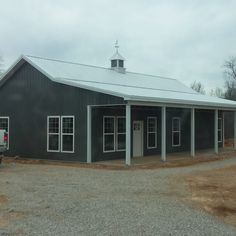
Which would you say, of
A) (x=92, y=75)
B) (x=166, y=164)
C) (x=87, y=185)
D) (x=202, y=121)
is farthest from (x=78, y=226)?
(x=202, y=121)

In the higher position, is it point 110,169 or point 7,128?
point 7,128

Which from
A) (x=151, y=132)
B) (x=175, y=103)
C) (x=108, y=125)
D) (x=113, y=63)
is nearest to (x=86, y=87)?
(x=108, y=125)

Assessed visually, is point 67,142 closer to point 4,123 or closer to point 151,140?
point 4,123

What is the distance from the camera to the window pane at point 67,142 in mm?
20420

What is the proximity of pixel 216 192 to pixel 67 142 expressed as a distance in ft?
32.8

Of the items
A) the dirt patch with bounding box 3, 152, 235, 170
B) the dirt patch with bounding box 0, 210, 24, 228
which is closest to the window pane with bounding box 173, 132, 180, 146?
the dirt patch with bounding box 3, 152, 235, 170

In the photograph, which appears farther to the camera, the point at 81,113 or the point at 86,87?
the point at 81,113

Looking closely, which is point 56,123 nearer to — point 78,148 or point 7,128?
point 78,148

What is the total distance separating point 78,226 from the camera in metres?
7.98

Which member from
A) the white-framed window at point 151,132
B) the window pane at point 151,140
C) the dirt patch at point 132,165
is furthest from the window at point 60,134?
the window pane at point 151,140

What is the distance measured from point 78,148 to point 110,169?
279cm

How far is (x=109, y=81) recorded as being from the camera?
23734 millimetres

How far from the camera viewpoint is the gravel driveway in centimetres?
784

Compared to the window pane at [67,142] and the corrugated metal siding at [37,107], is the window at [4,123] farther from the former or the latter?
the window pane at [67,142]
